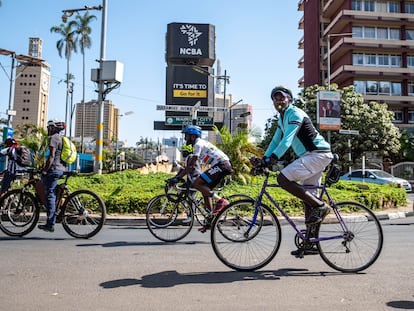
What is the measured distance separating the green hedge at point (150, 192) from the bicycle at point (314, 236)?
477 cm

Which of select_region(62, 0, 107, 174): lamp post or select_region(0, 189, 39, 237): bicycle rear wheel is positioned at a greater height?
select_region(62, 0, 107, 174): lamp post

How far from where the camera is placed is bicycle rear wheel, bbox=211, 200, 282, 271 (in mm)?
4594

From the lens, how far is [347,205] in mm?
4621

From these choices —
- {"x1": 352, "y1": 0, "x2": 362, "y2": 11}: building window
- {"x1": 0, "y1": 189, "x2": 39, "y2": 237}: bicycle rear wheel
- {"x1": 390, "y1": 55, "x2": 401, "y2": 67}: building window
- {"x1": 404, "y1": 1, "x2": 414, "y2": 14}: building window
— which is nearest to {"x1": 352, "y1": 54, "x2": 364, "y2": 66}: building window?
{"x1": 390, "y1": 55, "x2": 401, "y2": 67}: building window

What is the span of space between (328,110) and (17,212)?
20.5 metres

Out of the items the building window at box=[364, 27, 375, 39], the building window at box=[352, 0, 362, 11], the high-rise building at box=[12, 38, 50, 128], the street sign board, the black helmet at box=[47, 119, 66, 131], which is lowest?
the black helmet at box=[47, 119, 66, 131]

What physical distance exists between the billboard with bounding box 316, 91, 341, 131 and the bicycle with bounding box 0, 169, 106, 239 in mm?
19205

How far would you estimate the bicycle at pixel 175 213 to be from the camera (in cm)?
673

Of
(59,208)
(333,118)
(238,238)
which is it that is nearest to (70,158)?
(59,208)

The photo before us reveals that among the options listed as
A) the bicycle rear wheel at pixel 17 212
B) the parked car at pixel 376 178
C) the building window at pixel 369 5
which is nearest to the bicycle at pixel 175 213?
the bicycle rear wheel at pixel 17 212

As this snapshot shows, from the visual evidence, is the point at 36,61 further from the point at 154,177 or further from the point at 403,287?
the point at 403,287

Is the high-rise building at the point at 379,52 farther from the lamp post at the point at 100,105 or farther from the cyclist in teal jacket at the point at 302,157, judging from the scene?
the cyclist in teal jacket at the point at 302,157

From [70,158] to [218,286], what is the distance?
394cm

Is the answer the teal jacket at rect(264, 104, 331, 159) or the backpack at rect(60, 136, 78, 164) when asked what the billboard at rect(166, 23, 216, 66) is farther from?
the teal jacket at rect(264, 104, 331, 159)
